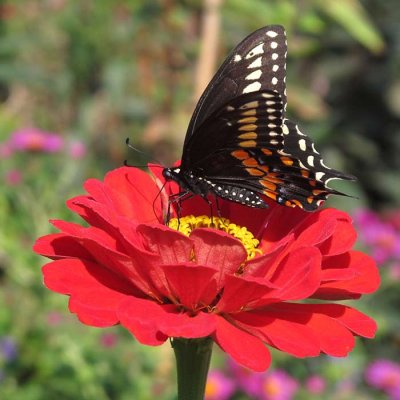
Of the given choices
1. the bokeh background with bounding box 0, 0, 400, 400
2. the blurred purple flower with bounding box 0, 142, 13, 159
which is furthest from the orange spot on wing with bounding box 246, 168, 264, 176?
the blurred purple flower with bounding box 0, 142, 13, 159

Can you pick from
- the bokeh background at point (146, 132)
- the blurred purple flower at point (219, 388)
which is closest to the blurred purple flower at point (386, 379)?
the bokeh background at point (146, 132)

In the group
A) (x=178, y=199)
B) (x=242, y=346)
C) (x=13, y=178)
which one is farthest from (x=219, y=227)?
(x=13, y=178)

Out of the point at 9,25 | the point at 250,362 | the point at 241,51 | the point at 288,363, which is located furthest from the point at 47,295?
the point at 9,25

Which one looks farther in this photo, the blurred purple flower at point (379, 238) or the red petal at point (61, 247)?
the blurred purple flower at point (379, 238)

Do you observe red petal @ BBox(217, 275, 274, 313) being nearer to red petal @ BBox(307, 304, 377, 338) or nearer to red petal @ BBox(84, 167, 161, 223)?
red petal @ BBox(307, 304, 377, 338)

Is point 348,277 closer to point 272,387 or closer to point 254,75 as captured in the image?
point 254,75

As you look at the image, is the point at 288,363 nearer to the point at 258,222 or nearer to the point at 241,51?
the point at 258,222

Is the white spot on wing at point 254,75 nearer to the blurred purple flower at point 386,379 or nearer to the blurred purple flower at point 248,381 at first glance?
the blurred purple flower at point 248,381
